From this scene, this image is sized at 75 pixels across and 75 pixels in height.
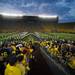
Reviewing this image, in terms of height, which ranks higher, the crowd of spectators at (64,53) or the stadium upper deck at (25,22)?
the stadium upper deck at (25,22)

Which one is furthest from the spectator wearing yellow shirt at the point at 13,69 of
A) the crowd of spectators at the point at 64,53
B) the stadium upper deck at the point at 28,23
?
the stadium upper deck at the point at 28,23

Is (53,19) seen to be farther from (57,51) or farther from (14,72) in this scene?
(14,72)

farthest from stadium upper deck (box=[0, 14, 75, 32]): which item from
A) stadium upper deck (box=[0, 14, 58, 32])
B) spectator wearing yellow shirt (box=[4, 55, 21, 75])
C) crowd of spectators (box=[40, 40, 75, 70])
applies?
spectator wearing yellow shirt (box=[4, 55, 21, 75])

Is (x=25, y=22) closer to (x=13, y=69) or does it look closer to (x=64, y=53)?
(x=64, y=53)

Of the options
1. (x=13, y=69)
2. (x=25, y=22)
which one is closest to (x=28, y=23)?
(x=25, y=22)

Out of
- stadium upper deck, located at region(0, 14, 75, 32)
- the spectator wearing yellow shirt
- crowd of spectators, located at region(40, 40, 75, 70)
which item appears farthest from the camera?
stadium upper deck, located at region(0, 14, 75, 32)

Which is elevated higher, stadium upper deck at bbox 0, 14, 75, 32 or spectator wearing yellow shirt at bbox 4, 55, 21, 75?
stadium upper deck at bbox 0, 14, 75, 32

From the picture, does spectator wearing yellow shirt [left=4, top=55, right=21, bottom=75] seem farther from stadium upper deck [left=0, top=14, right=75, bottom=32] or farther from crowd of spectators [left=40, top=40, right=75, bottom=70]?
stadium upper deck [left=0, top=14, right=75, bottom=32]

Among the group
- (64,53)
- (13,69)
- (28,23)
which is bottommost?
(64,53)

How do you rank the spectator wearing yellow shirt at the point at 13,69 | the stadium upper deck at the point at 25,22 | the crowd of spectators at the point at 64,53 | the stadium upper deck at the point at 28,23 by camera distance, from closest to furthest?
the spectator wearing yellow shirt at the point at 13,69 < the crowd of spectators at the point at 64,53 < the stadium upper deck at the point at 28,23 < the stadium upper deck at the point at 25,22

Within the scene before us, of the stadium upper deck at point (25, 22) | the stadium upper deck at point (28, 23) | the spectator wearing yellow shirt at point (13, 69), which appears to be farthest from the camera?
the stadium upper deck at point (25, 22)

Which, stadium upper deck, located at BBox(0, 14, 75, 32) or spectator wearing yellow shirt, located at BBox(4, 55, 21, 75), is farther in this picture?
stadium upper deck, located at BBox(0, 14, 75, 32)

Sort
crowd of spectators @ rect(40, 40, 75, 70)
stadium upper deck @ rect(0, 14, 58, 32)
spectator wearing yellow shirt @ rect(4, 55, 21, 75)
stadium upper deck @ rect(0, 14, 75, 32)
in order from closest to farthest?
1. spectator wearing yellow shirt @ rect(4, 55, 21, 75)
2. crowd of spectators @ rect(40, 40, 75, 70)
3. stadium upper deck @ rect(0, 14, 75, 32)
4. stadium upper deck @ rect(0, 14, 58, 32)

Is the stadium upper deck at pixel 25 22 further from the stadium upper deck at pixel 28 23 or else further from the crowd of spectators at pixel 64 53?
the crowd of spectators at pixel 64 53
